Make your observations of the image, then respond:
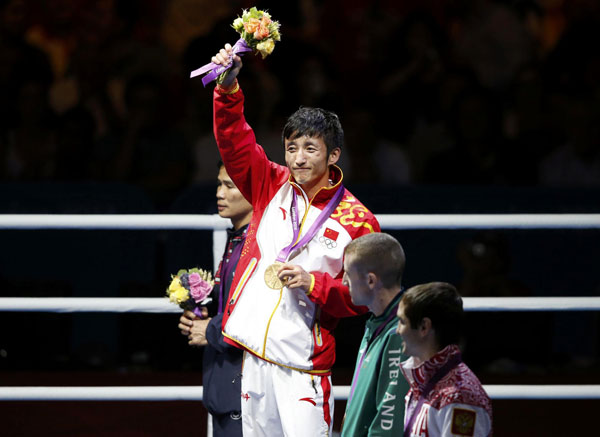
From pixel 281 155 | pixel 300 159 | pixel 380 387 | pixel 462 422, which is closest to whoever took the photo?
pixel 462 422

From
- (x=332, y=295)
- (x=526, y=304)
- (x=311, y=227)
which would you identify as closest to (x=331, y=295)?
(x=332, y=295)

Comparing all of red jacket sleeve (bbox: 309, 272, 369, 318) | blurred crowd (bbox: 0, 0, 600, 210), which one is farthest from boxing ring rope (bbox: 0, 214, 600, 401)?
blurred crowd (bbox: 0, 0, 600, 210)

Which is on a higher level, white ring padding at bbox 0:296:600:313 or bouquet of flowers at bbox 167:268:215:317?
bouquet of flowers at bbox 167:268:215:317

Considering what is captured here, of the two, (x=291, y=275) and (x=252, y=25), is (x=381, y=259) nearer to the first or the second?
(x=291, y=275)

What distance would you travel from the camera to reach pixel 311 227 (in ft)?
10.1

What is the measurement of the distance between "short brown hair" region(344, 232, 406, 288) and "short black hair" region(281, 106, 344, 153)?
48 cm

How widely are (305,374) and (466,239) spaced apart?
220 centimetres

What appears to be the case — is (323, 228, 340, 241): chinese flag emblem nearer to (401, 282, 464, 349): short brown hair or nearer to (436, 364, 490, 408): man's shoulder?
(401, 282, 464, 349): short brown hair

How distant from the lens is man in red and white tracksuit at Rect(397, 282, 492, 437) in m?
2.41

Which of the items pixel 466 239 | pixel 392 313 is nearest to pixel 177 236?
pixel 466 239

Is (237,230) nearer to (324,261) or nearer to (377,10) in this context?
(324,261)

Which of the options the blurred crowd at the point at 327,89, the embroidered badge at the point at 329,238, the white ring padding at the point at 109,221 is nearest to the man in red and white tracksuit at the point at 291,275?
the embroidered badge at the point at 329,238

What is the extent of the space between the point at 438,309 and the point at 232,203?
1.14 metres

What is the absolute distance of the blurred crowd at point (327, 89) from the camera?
579 cm
